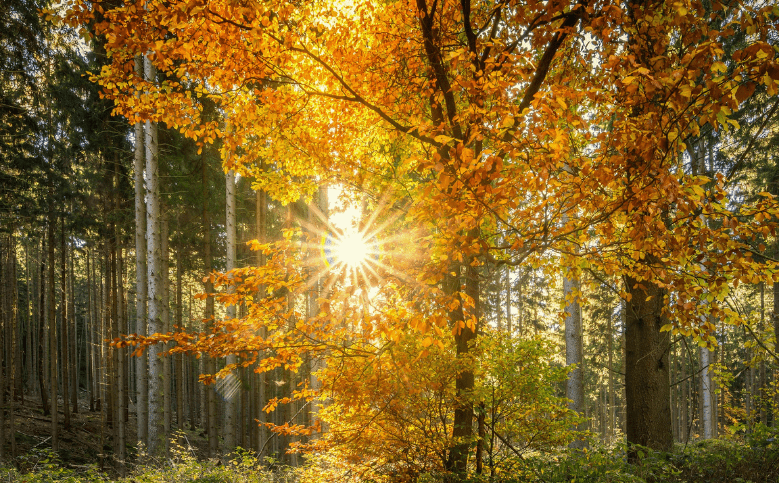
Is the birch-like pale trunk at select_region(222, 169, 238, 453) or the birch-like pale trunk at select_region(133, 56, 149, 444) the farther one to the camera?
the birch-like pale trunk at select_region(222, 169, 238, 453)

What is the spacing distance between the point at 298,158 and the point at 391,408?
3378mm

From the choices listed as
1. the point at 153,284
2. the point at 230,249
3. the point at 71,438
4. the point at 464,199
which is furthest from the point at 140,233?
the point at 71,438

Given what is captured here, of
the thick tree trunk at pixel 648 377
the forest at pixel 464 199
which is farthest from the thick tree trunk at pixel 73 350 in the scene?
the thick tree trunk at pixel 648 377

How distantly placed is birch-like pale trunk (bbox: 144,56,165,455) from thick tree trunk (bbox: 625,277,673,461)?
340 inches

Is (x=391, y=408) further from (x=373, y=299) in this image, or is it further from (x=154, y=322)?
(x=154, y=322)

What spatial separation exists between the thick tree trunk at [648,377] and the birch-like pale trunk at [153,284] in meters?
8.62

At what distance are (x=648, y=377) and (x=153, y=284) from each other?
9067 millimetres

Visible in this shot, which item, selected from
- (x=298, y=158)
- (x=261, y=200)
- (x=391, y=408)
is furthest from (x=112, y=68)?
(x=261, y=200)

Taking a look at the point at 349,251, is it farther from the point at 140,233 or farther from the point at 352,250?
the point at 140,233

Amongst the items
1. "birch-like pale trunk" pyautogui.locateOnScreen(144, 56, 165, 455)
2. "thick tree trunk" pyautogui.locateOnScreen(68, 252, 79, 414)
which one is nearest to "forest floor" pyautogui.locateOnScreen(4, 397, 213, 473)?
"thick tree trunk" pyautogui.locateOnScreen(68, 252, 79, 414)

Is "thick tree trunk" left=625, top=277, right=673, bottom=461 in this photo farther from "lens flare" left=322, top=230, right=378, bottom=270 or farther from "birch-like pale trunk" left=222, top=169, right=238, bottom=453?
"birch-like pale trunk" left=222, top=169, right=238, bottom=453

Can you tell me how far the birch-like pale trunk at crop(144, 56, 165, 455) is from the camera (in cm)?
888

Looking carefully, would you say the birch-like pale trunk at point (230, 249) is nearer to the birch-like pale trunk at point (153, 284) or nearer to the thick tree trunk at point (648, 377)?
the birch-like pale trunk at point (153, 284)

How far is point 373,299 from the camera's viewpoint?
4.20 metres
